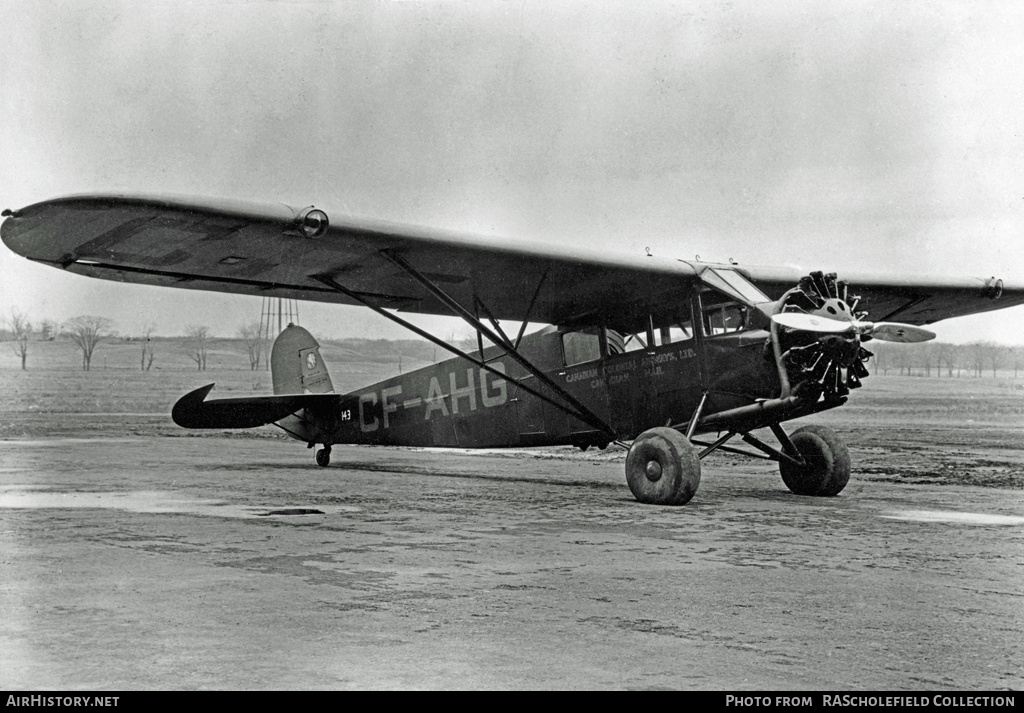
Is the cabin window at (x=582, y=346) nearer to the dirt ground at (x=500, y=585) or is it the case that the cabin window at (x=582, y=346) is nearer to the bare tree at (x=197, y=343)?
the dirt ground at (x=500, y=585)

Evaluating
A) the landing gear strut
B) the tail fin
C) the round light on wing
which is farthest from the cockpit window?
the tail fin

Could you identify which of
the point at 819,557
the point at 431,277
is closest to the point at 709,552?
the point at 819,557

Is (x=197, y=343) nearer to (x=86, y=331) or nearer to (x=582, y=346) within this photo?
(x=86, y=331)

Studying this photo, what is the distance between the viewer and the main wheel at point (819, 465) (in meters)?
10.7

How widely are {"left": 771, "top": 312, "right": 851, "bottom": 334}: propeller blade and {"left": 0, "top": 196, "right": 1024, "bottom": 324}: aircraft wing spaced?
1569 millimetres

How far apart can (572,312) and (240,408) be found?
19.4 feet

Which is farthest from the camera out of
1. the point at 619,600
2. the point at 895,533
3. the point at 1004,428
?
the point at 1004,428

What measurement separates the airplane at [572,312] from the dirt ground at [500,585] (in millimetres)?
856

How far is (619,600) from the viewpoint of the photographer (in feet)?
16.1

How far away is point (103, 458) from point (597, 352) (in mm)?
9240

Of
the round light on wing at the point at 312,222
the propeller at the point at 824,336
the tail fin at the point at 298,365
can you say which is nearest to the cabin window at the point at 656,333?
the propeller at the point at 824,336

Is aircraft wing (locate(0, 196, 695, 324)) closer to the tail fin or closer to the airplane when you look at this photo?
the airplane

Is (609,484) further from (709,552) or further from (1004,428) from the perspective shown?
(1004,428)

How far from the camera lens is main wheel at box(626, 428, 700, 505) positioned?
30.4ft
